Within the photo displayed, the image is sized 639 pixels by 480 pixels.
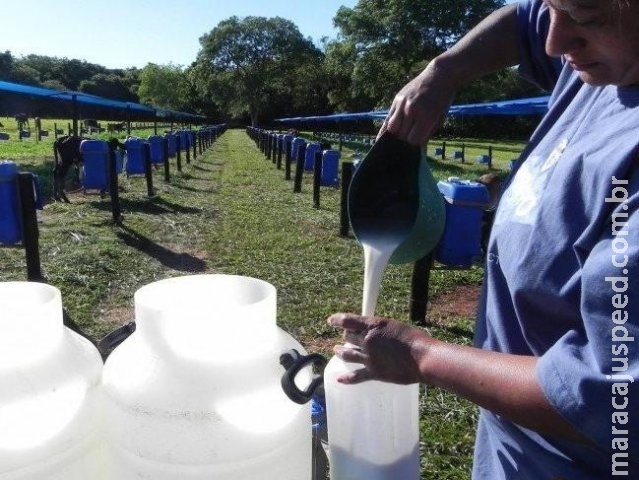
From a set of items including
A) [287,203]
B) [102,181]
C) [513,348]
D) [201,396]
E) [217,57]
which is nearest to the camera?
[201,396]

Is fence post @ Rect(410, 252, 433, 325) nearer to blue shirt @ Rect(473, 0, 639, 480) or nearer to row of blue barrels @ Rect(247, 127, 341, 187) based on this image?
blue shirt @ Rect(473, 0, 639, 480)

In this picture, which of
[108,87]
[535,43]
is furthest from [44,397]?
[108,87]

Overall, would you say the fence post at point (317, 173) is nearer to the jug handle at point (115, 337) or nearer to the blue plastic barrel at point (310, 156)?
the blue plastic barrel at point (310, 156)

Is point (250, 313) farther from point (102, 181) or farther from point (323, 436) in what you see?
point (102, 181)

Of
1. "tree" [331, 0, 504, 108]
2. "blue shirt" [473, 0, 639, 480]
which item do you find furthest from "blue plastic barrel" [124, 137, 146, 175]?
"tree" [331, 0, 504, 108]

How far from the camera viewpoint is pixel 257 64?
288 feet

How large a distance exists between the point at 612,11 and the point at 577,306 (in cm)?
49

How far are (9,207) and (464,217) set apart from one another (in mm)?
4336

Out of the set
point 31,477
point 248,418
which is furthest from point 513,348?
point 31,477

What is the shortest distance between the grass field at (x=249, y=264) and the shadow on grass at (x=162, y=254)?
1cm

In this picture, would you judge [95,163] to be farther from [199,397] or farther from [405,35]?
[405,35]

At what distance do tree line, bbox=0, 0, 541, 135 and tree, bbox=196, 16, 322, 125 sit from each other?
0.15 meters

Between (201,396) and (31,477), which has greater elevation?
(201,396)

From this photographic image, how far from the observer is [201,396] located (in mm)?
894
